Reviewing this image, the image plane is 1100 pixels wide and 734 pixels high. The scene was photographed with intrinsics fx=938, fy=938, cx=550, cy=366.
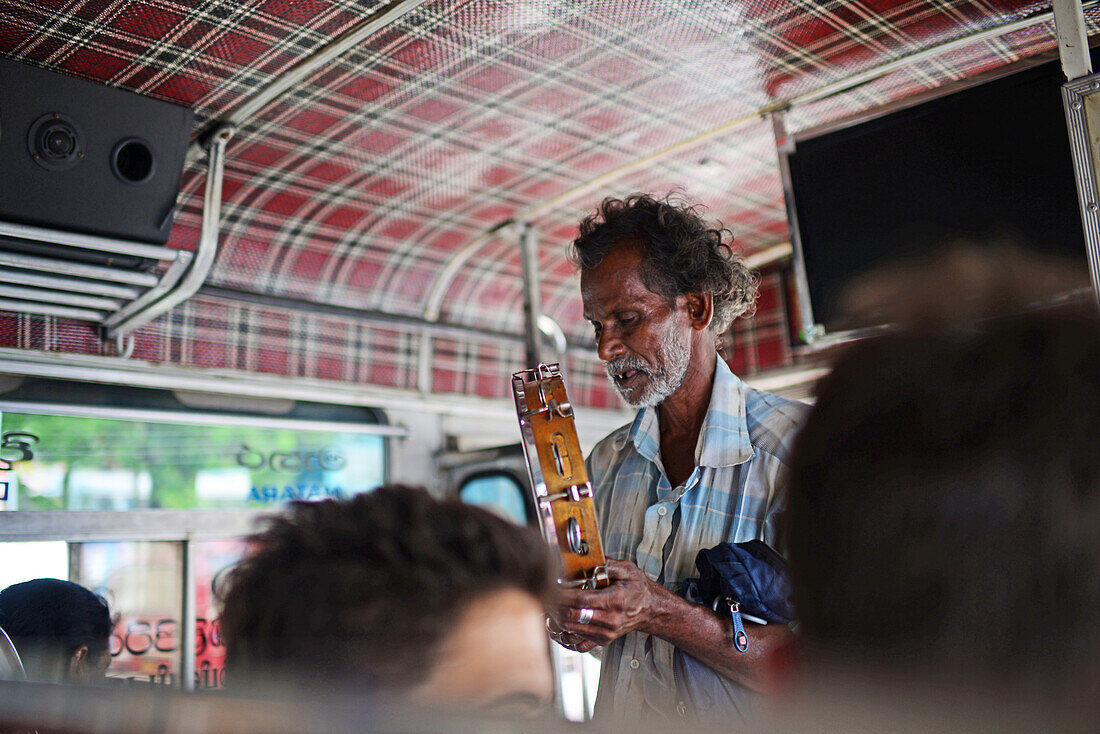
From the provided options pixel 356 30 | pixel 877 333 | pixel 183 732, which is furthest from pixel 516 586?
pixel 356 30

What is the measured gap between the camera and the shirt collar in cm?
207

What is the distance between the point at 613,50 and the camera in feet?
9.48

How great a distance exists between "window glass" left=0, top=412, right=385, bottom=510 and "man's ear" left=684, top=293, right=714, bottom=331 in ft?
4.69

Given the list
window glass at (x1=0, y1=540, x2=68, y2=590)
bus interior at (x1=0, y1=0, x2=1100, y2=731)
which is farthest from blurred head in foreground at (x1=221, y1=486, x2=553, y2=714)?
window glass at (x1=0, y1=540, x2=68, y2=590)

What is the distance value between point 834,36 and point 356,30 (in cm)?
146

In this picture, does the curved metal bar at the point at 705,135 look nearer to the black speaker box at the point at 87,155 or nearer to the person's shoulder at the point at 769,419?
the person's shoulder at the point at 769,419

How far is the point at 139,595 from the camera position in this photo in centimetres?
341

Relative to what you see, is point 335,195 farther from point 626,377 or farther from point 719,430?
point 719,430

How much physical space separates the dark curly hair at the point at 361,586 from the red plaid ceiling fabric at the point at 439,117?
198 cm

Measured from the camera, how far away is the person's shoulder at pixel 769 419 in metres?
2.06

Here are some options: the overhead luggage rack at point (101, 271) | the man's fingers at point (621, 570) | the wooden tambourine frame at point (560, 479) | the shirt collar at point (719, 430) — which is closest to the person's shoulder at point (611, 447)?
the shirt collar at point (719, 430)

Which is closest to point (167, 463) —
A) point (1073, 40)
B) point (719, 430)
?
point (719, 430)

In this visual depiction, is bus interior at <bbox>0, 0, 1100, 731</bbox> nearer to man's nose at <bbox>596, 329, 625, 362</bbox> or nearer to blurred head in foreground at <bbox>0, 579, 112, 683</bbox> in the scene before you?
blurred head in foreground at <bbox>0, 579, 112, 683</bbox>

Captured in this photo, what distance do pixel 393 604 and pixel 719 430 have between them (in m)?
1.42
